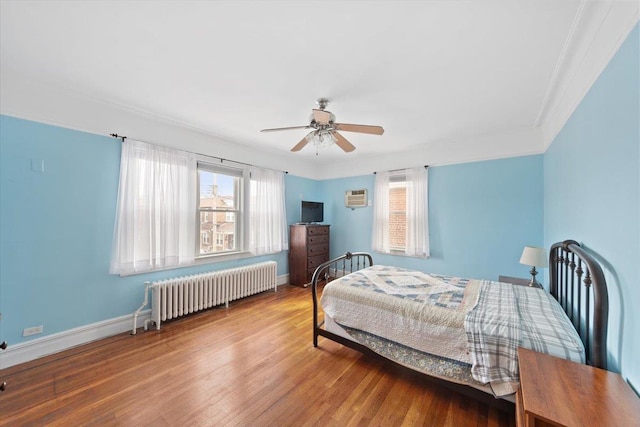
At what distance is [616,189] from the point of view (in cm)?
126

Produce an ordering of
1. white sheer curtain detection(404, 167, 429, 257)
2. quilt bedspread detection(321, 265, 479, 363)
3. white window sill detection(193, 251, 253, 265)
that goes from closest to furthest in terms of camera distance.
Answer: quilt bedspread detection(321, 265, 479, 363) → white window sill detection(193, 251, 253, 265) → white sheer curtain detection(404, 167, 429, 257)

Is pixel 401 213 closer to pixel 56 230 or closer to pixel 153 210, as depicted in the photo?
pixel 153 210

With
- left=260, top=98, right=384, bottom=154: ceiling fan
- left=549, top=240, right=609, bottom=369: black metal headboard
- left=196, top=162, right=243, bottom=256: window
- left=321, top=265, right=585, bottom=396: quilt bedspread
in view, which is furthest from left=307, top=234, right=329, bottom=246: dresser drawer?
left=549, top=240, right=609, bottom=369: black metal headboard

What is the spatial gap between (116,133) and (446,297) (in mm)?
4019

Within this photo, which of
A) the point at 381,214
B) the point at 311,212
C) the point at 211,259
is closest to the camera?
the point at 211,259

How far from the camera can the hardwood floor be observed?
64.6 inches

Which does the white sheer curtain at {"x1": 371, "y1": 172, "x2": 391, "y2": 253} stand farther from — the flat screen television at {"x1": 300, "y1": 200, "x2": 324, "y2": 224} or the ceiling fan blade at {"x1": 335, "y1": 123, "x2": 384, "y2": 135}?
the ceiling fan blade at {"x1": 335, "y1": 123, "x2": 384, "y2": 135}

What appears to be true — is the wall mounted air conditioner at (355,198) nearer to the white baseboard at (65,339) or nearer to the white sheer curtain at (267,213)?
the white sheer curtain at (267,213)

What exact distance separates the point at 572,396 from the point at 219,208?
4.07 meters

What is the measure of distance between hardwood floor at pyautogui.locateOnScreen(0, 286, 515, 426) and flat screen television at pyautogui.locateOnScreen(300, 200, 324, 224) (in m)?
2.56

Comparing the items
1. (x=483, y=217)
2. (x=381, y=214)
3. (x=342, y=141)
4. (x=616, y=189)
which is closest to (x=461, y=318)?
(x=616, y=189)

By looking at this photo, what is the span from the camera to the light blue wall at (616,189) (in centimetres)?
108

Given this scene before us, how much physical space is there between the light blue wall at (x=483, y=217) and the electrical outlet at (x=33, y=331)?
4.74 m

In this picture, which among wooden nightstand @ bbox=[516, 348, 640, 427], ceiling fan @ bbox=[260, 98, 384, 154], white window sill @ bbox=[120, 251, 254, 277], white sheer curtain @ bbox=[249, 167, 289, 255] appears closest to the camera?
wooden nightstand @ bbox=[516, 348, 640, 427]
